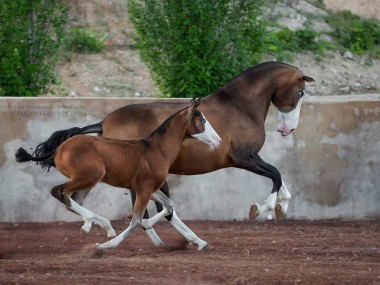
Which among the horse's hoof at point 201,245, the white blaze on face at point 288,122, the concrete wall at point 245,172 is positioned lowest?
the concrete wall at point 245,172

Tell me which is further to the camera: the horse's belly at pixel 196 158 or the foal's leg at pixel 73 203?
the horse's belly at pixel 196 158

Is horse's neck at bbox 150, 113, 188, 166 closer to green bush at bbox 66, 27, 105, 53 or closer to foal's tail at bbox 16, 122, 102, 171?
foal's tail at bbox 16, 122, 102, 171

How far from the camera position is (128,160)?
942 centimetres

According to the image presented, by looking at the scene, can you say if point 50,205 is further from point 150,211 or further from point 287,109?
point 287,109

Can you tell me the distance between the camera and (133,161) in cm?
945

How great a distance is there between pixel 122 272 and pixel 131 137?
2600mm

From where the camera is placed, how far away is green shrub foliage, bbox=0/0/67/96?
15.0 meters

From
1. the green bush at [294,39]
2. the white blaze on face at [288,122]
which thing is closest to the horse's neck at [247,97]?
the white blaze on face at [288,122]

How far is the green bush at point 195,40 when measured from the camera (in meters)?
14.9

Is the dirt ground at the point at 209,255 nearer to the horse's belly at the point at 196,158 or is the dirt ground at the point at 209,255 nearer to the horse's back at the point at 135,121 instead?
the horse's belly at the point at 196,158

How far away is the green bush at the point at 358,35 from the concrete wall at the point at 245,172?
9.82 m

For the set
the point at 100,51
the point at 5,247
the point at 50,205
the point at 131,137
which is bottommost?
the point at 100,51

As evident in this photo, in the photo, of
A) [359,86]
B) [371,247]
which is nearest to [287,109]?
[371,247]

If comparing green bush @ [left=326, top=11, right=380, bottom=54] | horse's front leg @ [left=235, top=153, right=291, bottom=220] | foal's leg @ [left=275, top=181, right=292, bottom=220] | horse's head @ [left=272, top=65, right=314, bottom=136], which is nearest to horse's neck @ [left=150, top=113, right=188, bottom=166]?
horse's front leg @ [left=235, top=153, right=291, bottom=220]
